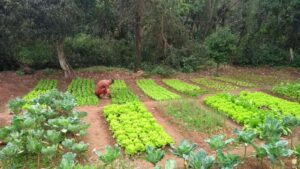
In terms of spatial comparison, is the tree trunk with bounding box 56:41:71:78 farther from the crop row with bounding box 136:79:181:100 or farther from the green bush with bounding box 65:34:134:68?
the crop row with bounding box 136:79:181:100

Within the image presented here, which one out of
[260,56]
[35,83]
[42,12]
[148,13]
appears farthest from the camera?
[260,56]

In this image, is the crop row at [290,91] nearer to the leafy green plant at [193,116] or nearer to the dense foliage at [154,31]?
the leafy green plant at [193,116]

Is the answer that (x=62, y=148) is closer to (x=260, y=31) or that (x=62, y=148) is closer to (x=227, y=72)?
(x=227, y=72)

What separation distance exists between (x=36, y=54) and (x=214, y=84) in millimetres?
10503

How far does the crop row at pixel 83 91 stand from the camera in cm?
1327

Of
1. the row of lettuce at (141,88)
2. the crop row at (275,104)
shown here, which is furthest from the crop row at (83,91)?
the crop row at (275,104)

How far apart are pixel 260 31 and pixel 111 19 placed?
1036cm

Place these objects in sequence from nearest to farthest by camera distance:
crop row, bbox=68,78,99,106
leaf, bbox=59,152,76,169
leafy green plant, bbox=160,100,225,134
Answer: leaf, bbox=59,152,76,169, leafy green plant, bbox=160,100,225,134, crop row, bbox=68,78,99,106

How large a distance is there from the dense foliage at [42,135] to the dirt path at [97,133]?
37 cm

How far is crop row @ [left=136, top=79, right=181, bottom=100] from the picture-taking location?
14.0 meters

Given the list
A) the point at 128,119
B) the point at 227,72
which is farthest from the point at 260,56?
the point at 128,119

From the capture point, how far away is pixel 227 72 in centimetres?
2202

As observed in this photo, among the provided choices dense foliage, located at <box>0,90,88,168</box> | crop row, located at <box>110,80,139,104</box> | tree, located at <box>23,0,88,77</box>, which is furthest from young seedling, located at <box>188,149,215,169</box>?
tree, located at <box>23,0,88,77</box>

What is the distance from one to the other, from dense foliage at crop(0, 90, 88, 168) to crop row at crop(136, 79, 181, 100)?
483 cm
